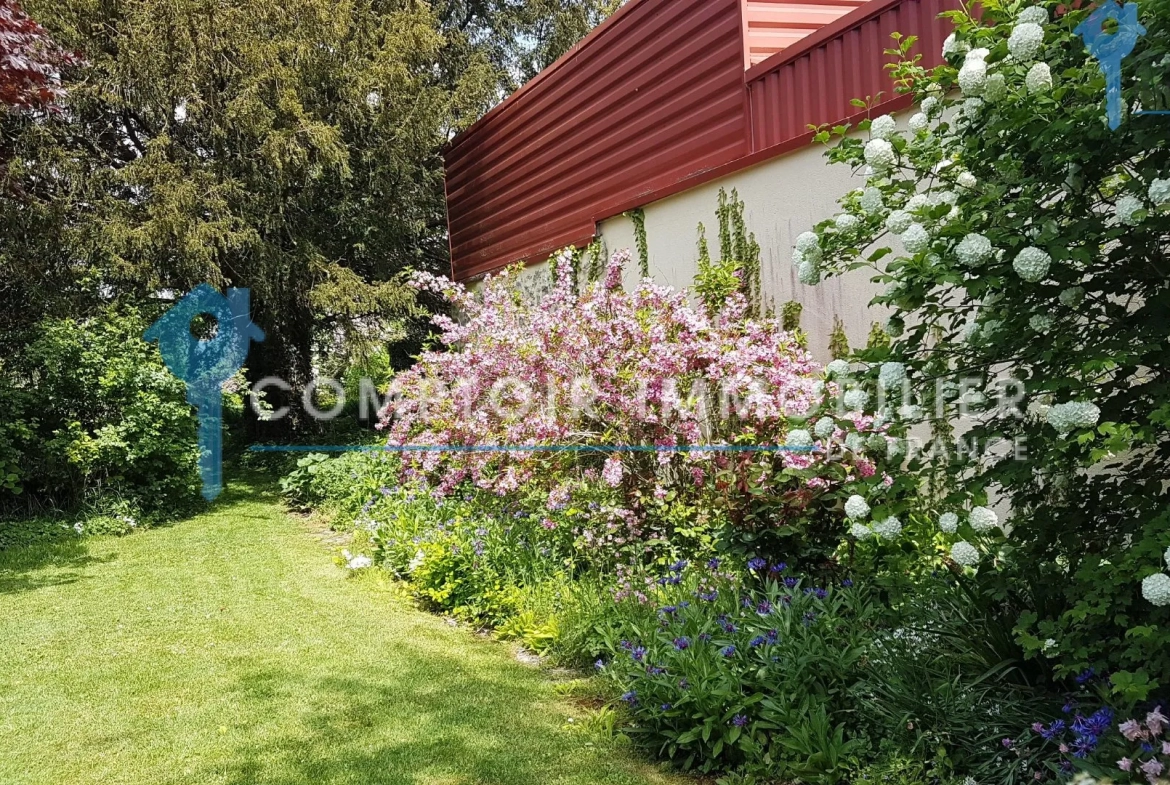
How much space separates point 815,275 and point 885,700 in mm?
1611

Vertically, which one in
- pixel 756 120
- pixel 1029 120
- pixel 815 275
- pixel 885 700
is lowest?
pixel 885 700

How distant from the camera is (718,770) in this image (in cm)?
328

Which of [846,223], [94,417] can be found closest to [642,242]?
[846,223]

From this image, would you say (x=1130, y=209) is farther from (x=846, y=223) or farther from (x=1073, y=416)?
(x=846, y=223)

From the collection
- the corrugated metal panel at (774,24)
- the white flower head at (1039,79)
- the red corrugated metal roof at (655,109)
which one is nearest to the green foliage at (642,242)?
the red corrugated metal roof at (655,109)

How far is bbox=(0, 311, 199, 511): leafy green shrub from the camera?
28.1 ft

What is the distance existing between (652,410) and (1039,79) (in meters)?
3.45

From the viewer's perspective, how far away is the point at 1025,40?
2.29 meters

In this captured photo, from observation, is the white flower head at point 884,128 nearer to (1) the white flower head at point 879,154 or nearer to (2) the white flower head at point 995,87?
(1) the white flower head at point 879,154

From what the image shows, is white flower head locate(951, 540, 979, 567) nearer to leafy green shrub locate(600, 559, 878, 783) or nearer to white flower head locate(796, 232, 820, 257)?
leafy green shrub locate(600, 559, 878, 783)

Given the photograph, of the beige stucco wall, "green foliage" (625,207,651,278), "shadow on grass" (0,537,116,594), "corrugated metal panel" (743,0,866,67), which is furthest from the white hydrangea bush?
"shadow on grass" (0,537,116,594)

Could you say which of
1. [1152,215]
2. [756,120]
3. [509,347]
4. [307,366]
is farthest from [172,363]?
[1152,215]

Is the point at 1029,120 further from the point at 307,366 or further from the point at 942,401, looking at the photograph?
the point at 307,366

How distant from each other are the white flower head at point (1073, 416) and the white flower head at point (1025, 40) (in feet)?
3.29
